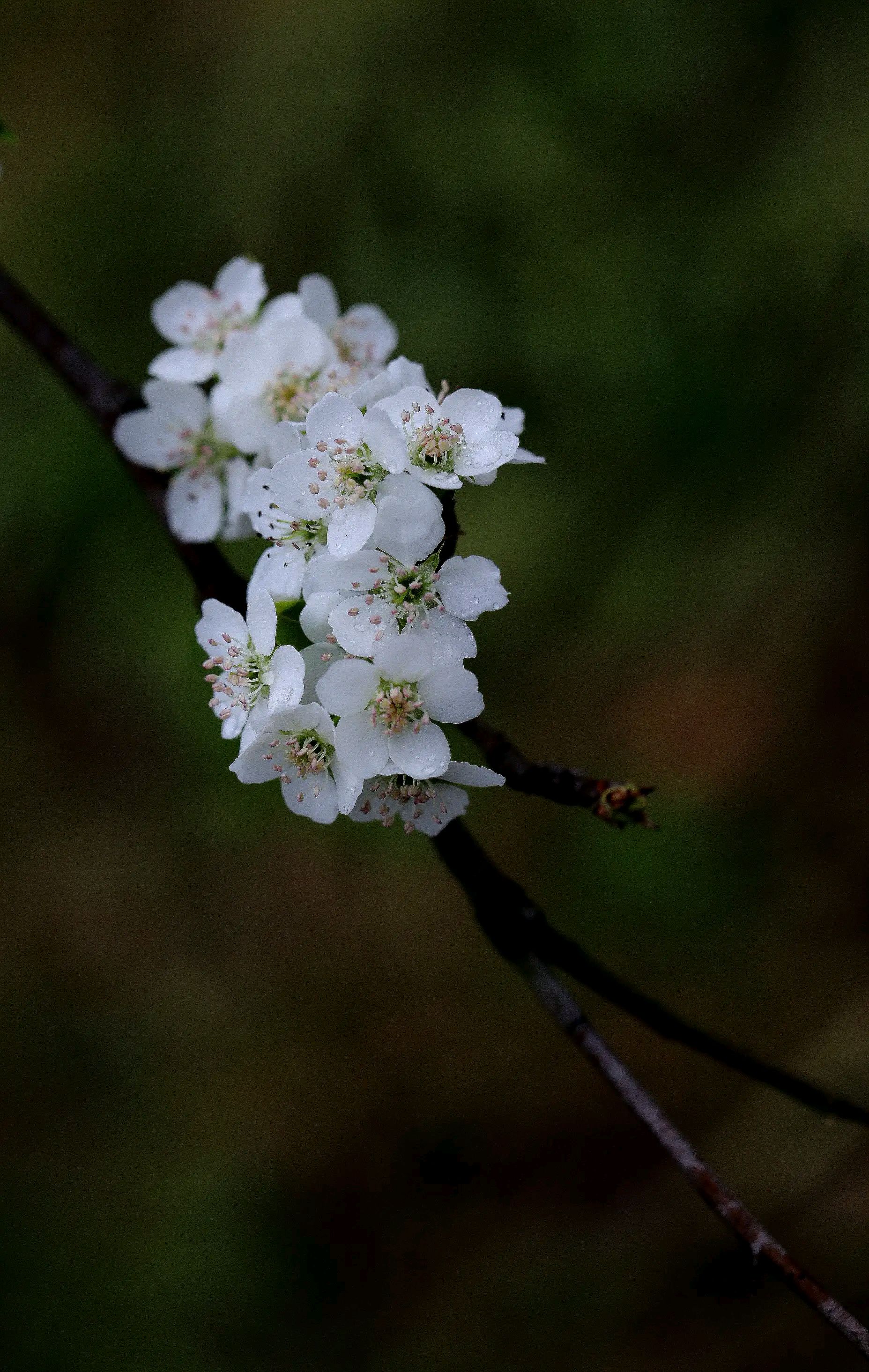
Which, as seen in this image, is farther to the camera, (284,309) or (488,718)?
(488,718)

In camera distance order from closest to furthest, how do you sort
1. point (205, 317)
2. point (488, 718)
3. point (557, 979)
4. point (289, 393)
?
point (557, 979) → point (289, 393) → point (205, 317) → point (488, 718)

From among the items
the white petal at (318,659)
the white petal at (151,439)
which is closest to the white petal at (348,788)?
the white petal at (318,659)

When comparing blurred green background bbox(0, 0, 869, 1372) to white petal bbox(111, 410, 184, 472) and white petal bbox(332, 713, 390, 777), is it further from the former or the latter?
white petal bbox(332, 713, 390, 777)

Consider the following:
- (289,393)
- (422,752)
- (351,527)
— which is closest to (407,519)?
(351,527)

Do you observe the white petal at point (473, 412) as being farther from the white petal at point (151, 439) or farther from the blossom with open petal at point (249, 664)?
the white petal at point (151, 439)

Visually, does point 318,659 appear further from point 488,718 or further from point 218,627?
point 488,718

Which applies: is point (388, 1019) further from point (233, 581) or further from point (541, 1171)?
point (233, 581)
